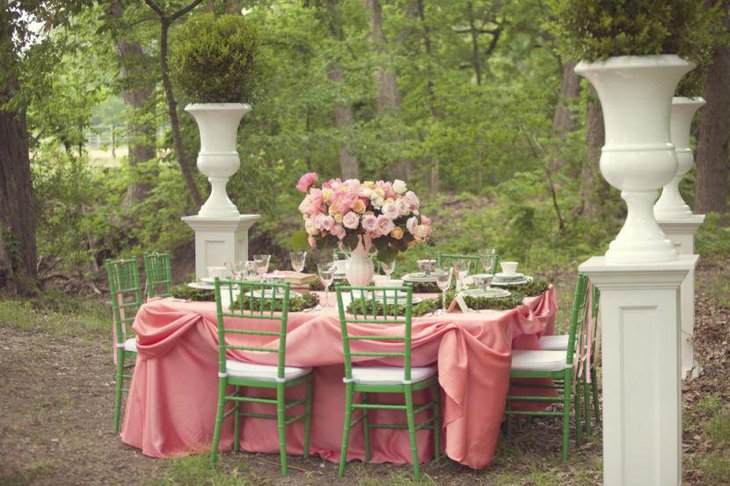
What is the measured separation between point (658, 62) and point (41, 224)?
29.9 ft

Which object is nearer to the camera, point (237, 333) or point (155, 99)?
point (237, 333)

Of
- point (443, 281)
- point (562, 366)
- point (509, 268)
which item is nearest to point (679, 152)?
point (509, 268)

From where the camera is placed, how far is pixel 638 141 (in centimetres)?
454

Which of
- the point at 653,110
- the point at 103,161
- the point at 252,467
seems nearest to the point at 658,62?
the point at 653,110

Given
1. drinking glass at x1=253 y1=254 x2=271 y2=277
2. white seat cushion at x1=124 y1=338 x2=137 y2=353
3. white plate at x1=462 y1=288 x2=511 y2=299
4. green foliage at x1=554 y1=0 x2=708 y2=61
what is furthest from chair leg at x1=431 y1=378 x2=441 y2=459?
green foliage at x1=554 y1=0 x2=708 y2=61

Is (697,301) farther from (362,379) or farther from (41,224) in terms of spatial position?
(41,224)

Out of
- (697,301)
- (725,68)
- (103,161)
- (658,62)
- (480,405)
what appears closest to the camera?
(658,62)

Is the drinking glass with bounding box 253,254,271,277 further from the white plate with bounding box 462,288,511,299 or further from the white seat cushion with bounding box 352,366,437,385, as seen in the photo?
the white plate with bounding box 462,288,511,299

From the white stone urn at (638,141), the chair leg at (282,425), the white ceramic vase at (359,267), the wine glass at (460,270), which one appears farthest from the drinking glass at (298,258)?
the white stone urn at (638,141)

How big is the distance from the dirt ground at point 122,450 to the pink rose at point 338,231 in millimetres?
1187

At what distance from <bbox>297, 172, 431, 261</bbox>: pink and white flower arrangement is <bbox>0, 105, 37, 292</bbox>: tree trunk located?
5683mm

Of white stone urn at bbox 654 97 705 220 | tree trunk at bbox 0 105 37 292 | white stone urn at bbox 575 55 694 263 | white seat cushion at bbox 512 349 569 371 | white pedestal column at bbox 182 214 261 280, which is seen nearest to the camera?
white stone urn at bbox 575 55 694 263

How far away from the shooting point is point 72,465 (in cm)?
549

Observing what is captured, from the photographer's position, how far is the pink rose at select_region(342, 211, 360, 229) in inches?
229
